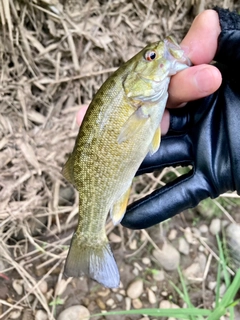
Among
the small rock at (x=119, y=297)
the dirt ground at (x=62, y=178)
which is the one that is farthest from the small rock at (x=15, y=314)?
the small rock at (x=119, y=297)

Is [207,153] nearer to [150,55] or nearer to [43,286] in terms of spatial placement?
[150,55]

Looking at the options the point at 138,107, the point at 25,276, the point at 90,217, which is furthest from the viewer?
the point at 25,276

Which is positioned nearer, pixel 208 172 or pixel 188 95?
pixel 188 95

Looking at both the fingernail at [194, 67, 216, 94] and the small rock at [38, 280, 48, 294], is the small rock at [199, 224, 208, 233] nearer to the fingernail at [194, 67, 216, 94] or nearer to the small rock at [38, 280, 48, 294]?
the small rock at [38, 280, 48, 294]

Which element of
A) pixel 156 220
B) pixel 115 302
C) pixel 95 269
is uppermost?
pixel 156 220

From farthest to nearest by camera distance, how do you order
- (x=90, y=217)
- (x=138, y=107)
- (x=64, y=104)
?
(x=64, y=104)
(x=90, y=217)
(x=138, y=107)

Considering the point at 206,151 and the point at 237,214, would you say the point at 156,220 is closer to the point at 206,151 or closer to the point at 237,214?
the point at 206,151

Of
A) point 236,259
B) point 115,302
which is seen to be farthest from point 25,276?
point 236,259
